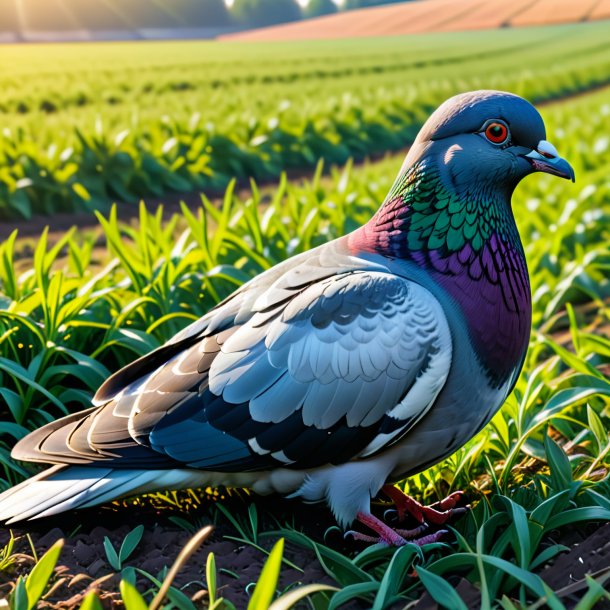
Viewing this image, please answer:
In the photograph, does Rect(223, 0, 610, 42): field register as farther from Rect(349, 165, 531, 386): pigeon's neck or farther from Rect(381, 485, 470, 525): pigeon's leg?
Rect(381, 485, 470, 525): pigeon's leg

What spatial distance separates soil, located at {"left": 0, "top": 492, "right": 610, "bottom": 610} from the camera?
6.47 ft

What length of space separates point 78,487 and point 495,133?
1418 millimetres

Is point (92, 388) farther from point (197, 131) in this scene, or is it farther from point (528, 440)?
point (197, 131)

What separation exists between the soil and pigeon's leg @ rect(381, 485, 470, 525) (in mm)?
205

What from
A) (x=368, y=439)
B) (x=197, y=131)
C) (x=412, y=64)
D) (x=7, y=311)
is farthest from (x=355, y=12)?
(x=368, y=439)

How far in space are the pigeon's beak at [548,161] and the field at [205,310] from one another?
0.78 meters

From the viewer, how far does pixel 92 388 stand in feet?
9.26

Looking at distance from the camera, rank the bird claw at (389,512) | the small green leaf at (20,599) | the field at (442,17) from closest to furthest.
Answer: the small green leaf at (20,599) < the bird claw at (389,512) < the field at (442,17)

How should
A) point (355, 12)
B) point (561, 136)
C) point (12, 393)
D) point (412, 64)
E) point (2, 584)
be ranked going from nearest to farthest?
point (2, 584) → point (12, 393) → point (561, 136) → point (355, 12) → point (412, 64)

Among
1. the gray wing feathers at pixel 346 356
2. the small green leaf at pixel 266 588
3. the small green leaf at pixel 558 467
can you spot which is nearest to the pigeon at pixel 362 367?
the gray wing feathers at pixel 346 356

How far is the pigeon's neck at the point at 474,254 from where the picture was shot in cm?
209

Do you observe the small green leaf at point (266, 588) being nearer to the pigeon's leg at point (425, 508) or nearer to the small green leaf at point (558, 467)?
the pigeon's leg at point (425, 508)

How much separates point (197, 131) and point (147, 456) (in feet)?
17.2

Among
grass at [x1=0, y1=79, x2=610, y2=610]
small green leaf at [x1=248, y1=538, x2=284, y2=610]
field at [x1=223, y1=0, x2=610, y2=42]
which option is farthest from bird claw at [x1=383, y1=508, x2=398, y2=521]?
field at [x1=223, y1=0, x2=610, y2=42]
